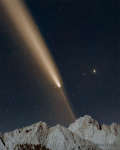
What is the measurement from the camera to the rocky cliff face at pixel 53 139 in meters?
118

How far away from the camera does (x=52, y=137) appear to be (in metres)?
124

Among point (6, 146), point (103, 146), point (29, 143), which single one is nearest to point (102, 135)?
point (103, 146)

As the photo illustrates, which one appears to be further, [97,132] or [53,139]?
[97,132]

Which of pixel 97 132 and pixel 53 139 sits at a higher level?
pixel 97 132

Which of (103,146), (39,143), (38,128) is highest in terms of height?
(38,128)

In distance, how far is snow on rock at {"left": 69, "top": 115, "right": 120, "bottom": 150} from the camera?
137 metres

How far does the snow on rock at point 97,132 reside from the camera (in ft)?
450

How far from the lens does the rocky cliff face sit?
118 m

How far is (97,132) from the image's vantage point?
153 m

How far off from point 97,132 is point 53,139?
146 feet

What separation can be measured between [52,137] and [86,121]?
196 feet

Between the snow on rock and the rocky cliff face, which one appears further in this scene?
the snow on rock

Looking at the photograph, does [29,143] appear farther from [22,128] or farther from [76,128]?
[76,128]

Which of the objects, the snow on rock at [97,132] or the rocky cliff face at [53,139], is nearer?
the rocky cliff face at [53,139]
